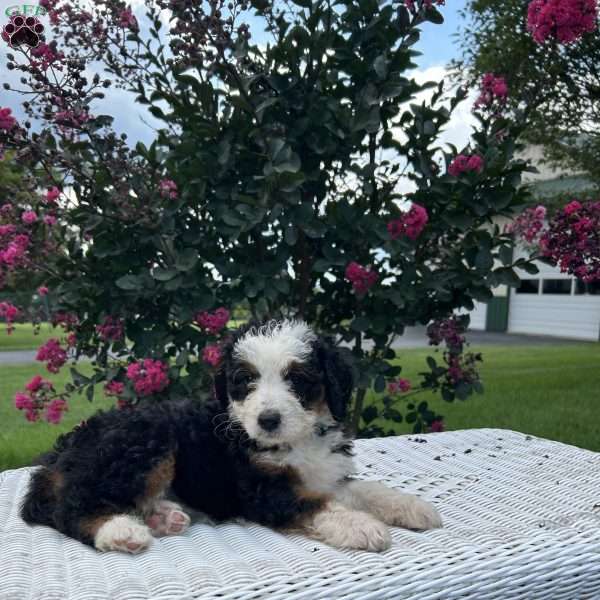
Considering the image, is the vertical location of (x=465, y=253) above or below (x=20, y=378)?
above

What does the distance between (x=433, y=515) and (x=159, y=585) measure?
116 centimetres

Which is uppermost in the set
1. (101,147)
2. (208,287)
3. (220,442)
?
(101,147)

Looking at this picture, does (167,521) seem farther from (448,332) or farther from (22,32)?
(22,32)

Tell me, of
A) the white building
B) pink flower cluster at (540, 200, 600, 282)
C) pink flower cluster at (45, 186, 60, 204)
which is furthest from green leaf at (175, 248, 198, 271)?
the white building

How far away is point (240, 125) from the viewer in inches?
165

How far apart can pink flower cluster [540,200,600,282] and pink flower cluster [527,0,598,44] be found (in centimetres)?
110

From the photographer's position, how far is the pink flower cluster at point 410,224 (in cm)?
416

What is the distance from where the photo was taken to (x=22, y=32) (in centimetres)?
422

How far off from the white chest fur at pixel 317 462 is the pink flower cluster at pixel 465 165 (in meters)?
2.17

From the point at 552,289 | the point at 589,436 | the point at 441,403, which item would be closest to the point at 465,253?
the point at 589,436

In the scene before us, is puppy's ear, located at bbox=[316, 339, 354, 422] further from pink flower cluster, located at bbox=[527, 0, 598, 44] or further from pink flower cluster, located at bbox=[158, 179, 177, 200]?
pink flower cluster, located at bbox=[527, 0, 598, 44]

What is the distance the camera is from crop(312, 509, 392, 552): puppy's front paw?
7.84 ft

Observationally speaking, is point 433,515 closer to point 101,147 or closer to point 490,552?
point 490,552

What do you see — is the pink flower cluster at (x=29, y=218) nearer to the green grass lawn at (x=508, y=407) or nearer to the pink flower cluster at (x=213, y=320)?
the pink flower cluster at (x=213, y=320)
